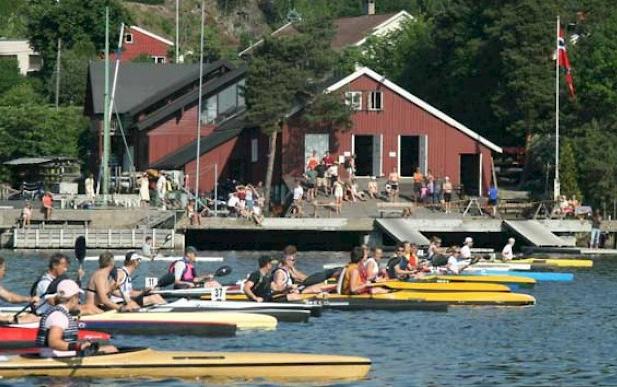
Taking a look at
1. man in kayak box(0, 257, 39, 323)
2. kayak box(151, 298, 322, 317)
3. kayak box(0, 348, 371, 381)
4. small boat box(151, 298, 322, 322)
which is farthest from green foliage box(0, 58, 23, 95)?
kayak box(0, 348, 371, 381)

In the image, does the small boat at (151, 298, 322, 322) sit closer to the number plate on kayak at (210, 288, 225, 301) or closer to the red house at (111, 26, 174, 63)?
the number plate on kayak at (210, 288, 225, 301)

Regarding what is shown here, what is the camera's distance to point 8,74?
111 meters

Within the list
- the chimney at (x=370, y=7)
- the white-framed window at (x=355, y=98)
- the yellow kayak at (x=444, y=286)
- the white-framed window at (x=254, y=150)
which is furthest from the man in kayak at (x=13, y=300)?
the chimney at (x=370, y=7)

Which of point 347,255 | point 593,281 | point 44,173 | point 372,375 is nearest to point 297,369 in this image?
point 372,375

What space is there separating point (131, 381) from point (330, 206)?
135 feet

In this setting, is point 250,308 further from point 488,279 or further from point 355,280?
point 488,279

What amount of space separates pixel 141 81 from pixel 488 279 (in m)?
48.2

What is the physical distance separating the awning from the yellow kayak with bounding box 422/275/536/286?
13.0m

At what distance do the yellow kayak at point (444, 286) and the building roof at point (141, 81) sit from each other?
44.3 meters

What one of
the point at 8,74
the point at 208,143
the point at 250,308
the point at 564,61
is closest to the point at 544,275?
the point at 250,308

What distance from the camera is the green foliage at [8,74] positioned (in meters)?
110

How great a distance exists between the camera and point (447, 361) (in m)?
32.2

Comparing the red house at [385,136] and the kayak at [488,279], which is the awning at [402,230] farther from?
the kayak at [488,279]

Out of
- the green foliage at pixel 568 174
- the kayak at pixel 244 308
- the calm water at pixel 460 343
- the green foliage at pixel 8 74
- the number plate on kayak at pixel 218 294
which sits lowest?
the calm water at pixel 460 343
